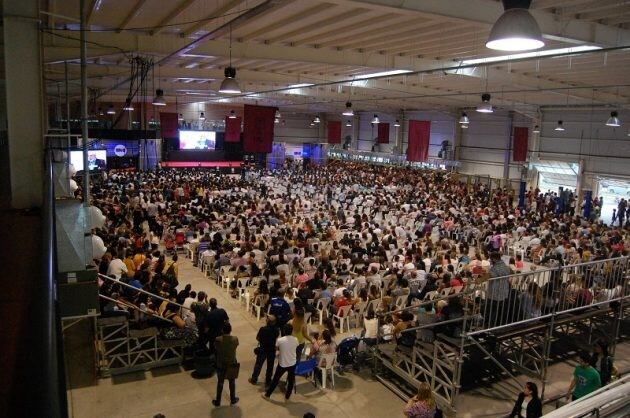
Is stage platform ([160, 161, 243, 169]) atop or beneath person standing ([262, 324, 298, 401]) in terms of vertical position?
atop

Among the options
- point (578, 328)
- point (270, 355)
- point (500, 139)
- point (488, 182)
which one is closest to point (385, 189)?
point (488, 182)

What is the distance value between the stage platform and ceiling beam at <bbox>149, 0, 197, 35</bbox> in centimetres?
2616

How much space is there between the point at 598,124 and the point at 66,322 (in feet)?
80.1

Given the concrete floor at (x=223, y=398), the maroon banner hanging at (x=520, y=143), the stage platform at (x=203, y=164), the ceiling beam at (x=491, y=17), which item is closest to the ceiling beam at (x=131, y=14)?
the ceiling beam at (x=491, y=17)

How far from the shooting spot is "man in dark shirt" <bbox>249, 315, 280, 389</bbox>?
280 inches

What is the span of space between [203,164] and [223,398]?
31067 mm

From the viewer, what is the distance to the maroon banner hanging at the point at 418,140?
24.0m

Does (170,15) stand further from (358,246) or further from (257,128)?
(257,128)

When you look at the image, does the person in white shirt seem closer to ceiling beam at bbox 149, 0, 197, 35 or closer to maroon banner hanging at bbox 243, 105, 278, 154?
ceiling beam at bbox 149, 0, 197, 35

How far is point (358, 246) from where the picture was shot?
13.8m

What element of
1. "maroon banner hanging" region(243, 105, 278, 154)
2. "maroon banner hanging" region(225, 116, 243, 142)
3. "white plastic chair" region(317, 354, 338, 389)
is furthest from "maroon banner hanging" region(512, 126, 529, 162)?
"white plastic chair" region(317, 354, 338, 389)

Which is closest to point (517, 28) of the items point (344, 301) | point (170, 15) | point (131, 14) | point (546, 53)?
point (344, 301)

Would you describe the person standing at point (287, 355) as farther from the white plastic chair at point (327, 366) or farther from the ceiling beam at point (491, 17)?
the ceiling beam at point (491, 17)

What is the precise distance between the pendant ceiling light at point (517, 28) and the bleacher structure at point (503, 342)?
3.83 metres
